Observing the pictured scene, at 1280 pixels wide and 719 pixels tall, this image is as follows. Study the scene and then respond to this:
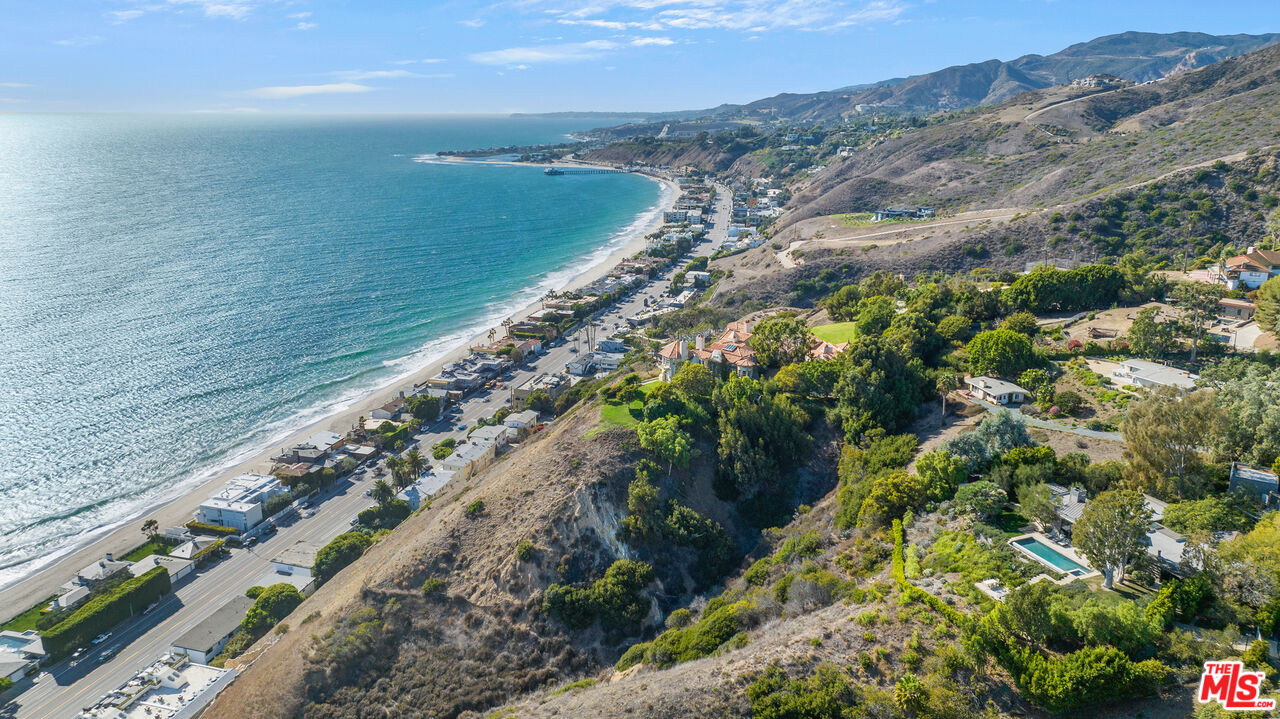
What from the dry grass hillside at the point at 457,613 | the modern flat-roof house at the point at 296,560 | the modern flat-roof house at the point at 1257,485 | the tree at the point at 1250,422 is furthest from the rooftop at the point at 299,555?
the tree at the point at 1250,422

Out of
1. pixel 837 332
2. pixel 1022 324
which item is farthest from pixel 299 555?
pixel 1022 324

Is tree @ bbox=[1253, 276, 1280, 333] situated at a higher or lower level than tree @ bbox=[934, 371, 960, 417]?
higher

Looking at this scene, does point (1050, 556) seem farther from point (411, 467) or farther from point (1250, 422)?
point (411, 467)

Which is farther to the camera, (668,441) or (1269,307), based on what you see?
(1269,307)

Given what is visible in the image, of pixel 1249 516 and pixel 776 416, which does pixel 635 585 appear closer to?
pixel 776 416

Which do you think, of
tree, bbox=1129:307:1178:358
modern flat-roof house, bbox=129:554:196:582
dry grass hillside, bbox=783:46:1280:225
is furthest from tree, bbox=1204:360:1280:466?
dry grass hillside, bbox=783:46:1280:225

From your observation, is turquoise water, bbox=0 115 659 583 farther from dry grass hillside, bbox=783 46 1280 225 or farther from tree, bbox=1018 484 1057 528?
tree, bbox=1018 484 1057 528

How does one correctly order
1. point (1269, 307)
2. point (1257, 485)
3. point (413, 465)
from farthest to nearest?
point (413, 465) < point (1269, 307) < point (1257, 485)
